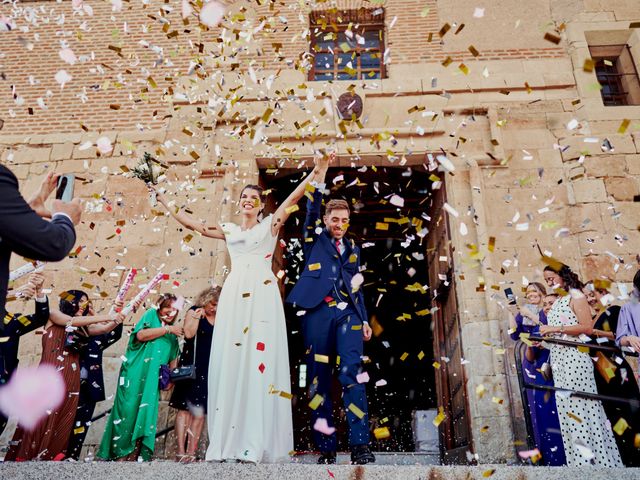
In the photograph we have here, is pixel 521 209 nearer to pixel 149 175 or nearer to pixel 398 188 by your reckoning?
pixel 398 188

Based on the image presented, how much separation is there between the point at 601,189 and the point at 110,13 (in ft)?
22.3

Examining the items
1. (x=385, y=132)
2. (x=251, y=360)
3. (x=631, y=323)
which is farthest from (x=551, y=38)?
(x=251, y=360)

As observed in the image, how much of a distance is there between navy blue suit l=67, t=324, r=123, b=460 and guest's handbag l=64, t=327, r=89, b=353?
5cm

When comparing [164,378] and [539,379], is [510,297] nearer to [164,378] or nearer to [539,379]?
[539,379]

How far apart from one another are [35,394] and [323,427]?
253 cm

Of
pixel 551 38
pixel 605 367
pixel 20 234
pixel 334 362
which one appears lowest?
pixel 20 234

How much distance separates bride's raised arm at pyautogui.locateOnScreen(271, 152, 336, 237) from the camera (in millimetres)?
3988

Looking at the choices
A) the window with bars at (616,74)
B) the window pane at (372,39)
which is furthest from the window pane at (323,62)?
the window with bars at (616,74)

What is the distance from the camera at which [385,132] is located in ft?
21.7

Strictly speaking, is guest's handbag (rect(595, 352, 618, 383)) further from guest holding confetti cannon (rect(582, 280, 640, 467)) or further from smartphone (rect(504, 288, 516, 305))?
smartphone (rect(504, 288, 516, 305))

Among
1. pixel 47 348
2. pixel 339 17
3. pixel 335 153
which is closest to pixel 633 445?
A: pixel 335 153

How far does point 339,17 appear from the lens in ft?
25.0

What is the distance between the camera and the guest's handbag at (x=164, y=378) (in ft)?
15.4

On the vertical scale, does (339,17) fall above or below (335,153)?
above
